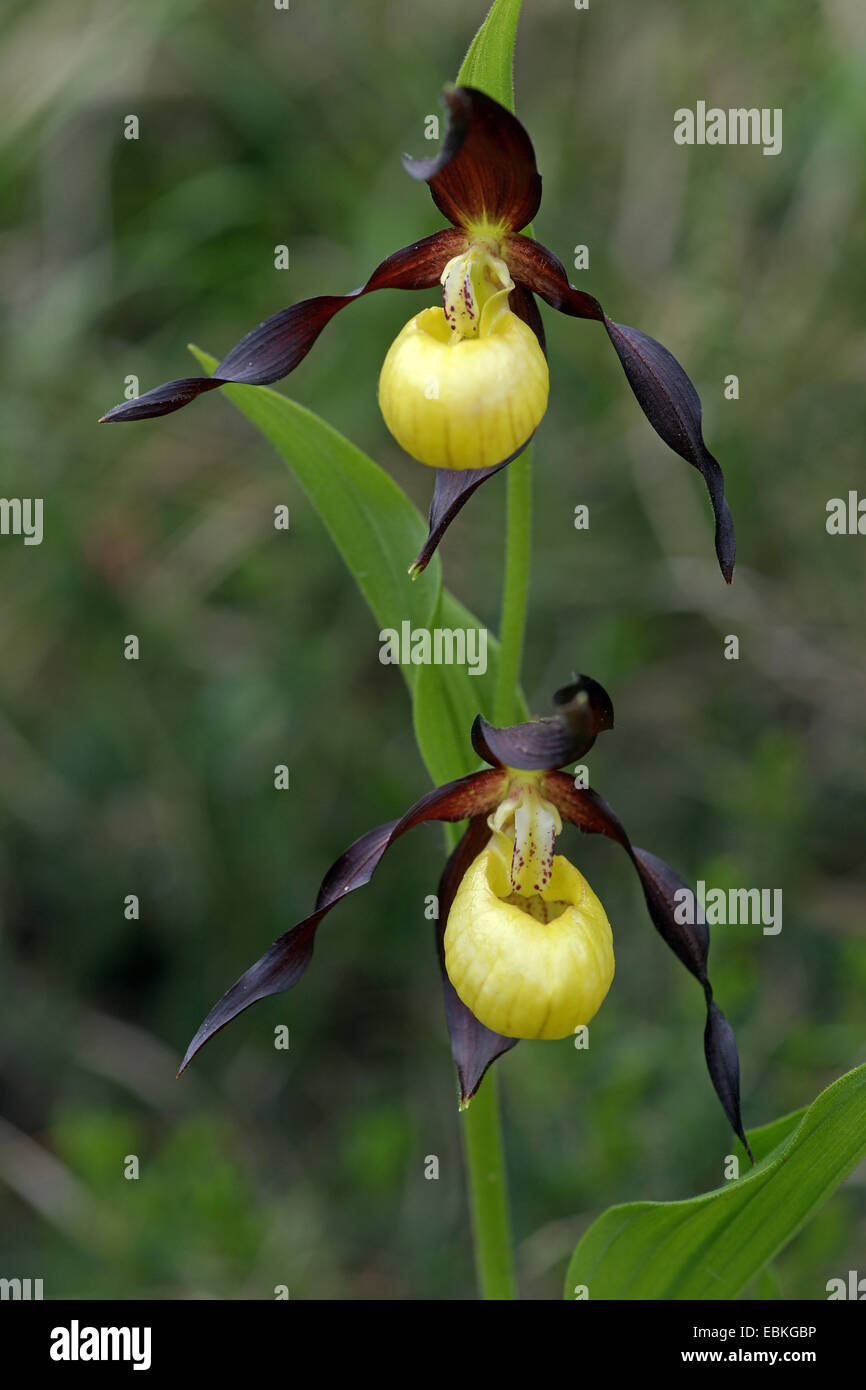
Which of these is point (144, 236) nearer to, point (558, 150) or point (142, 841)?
point (558, 150)

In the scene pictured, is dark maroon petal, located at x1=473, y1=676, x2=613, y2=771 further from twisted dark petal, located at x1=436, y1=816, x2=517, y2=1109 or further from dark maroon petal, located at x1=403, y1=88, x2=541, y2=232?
dark maroon petal, located at x1=403, y1=88, x2=541, y2=232

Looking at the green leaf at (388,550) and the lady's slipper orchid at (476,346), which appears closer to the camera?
the lady's slipper orchid at (476,346)

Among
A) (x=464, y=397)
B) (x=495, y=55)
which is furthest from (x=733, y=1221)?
(x=495, y=55)

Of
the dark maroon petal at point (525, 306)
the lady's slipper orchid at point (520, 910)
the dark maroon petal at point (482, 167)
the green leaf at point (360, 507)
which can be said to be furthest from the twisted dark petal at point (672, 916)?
the dark maroon petal at point (482, 167)

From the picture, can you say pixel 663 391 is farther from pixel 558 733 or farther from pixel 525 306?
pixel 558 733

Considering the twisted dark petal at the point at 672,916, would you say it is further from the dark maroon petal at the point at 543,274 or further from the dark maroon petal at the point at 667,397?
the dark maroon petal at the point at 543,274
